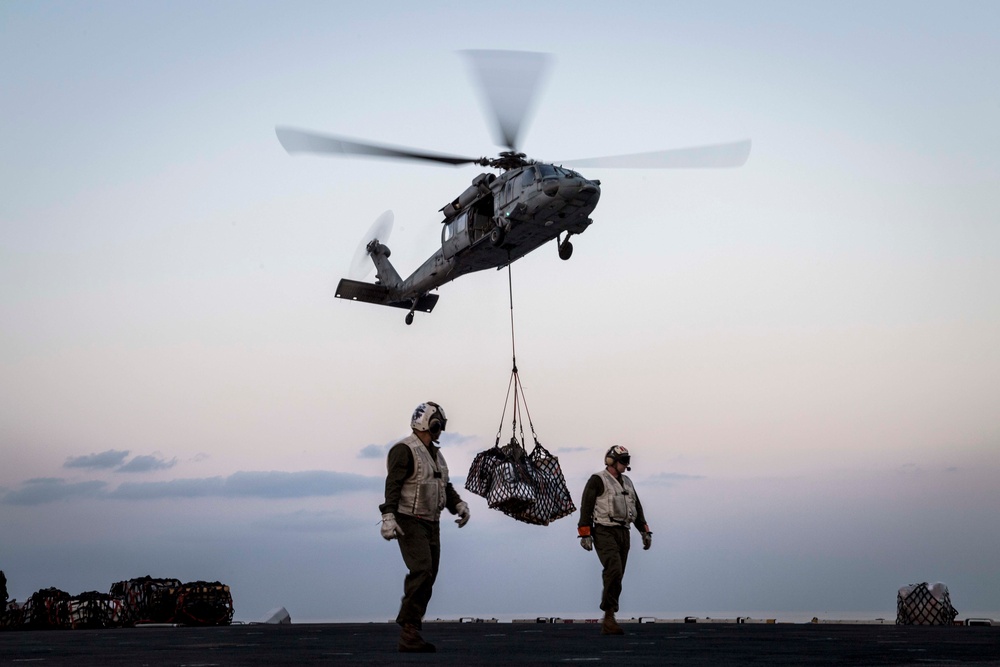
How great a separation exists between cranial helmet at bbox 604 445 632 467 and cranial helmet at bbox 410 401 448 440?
12.0 ft

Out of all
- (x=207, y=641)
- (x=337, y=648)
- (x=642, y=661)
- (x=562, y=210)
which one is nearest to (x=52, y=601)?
(x=207, y=641)

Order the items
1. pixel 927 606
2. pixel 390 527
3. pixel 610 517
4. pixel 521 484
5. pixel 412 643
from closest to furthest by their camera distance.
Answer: pixel 412 643, pixel 390 527, pixel 610 517, pixel 521 484, pixel 927 606

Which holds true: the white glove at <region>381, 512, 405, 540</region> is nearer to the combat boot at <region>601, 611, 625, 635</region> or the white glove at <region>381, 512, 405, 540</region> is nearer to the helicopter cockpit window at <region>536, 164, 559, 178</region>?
the combat boot at <region>601, 611, 625, 635</region>

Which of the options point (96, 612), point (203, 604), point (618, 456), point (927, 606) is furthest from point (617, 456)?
point (96, 612)

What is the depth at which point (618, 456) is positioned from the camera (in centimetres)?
1341

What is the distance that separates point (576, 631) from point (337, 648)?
14.6 ft

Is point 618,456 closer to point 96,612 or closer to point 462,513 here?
point 462,513

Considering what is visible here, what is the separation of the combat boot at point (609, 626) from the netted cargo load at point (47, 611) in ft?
33.0

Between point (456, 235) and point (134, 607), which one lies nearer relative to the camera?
point (134, 607)

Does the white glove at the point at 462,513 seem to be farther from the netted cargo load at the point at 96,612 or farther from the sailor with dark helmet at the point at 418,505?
the netted cargo load at the point at 96,612

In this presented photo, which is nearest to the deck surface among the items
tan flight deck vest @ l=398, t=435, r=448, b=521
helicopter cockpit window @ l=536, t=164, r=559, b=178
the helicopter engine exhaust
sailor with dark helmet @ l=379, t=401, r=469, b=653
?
sailor with dark helmet @ l=379, t=401, r=469, b=653

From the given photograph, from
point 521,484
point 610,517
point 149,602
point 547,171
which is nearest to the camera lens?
point 610,517

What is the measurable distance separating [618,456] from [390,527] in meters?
4.37

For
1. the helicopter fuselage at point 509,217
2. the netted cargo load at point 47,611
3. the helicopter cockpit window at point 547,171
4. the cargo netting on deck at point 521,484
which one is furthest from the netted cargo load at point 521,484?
the netted cargo load at point 47,611
